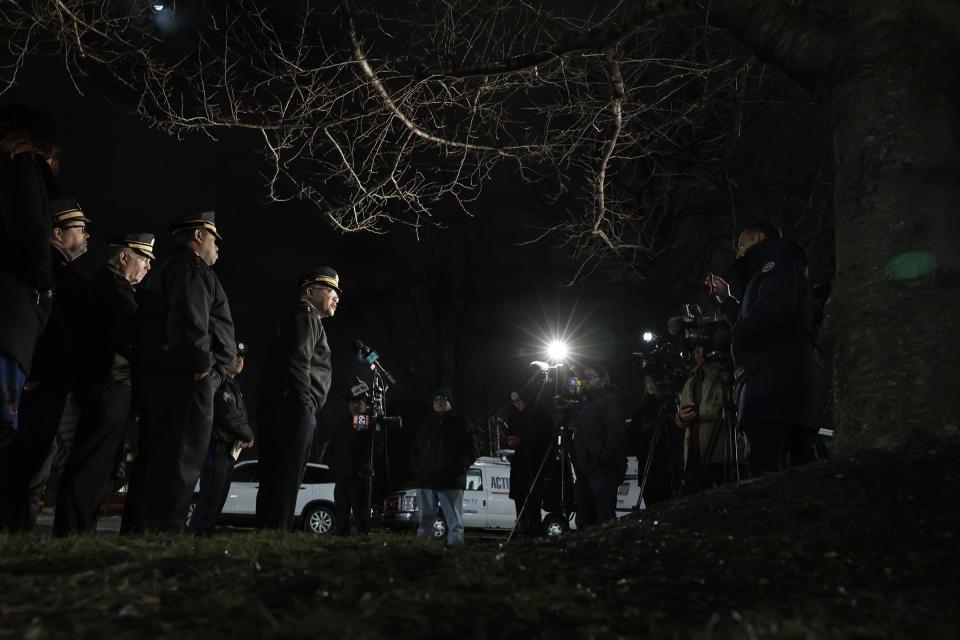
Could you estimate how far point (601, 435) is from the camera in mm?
7922

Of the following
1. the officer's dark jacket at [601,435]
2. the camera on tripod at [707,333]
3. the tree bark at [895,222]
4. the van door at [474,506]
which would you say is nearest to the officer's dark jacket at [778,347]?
the tree bark at [895,222]

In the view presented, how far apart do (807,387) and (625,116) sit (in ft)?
8.97

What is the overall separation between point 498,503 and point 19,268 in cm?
1204

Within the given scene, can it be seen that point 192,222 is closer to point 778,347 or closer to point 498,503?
point 778,347

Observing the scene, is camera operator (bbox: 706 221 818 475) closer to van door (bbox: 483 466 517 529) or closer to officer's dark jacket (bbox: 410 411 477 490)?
officer's dark jacket (bbox: 410 411 477 490)

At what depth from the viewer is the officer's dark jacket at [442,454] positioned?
27.6 ft

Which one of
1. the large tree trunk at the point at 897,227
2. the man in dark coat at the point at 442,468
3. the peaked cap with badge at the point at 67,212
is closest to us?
the large tree trunk at the point at 897,227

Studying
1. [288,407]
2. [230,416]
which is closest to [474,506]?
[230,416]

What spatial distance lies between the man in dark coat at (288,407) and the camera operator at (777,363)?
9.68ft

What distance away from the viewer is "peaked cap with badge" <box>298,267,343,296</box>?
598 centimetres

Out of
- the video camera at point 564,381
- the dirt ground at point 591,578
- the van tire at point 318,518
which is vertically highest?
the video camera at point 564,381

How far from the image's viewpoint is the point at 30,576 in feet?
7.78

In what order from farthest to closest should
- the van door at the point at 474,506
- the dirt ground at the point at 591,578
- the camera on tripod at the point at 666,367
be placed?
the van door at the point at 474,506 → the camera on tripod at the point at 666,367 → the dirt ground at the point at 591,578

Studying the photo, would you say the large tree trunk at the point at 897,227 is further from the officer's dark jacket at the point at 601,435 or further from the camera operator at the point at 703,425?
the officer's dark jacket at the point at 601,435
